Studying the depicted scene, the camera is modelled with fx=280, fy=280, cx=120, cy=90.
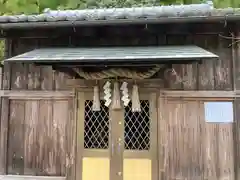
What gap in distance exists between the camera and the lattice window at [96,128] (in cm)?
580

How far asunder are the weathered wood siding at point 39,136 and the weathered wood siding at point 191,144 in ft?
6.62

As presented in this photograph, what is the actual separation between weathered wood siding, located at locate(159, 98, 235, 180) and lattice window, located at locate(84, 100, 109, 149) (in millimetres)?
1129

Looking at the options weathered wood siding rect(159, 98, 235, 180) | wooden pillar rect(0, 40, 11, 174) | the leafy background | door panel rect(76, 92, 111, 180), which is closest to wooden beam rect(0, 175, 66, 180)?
wooden pillar rect(0, 40, 11, 174)

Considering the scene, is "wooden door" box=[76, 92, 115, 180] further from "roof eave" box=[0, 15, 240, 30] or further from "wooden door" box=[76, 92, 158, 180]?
"roof eave" box=[0, 15, 240, 30]

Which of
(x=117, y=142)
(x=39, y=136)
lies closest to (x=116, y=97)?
(x=117, y=142)

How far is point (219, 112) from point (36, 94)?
12.7 feet

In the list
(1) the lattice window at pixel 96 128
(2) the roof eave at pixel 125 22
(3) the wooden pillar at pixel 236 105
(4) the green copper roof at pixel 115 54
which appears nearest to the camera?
(4) the green copper roof at pixel 115 54

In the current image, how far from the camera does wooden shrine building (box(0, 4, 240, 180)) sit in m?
5.55

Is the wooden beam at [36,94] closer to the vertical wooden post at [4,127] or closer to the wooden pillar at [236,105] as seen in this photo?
the vertical wooden post at [4,127]

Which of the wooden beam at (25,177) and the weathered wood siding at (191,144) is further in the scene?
the wooden beam at (25,177)

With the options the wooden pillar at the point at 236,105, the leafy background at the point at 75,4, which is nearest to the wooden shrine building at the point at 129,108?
the wooden pillar at the point at 236,105

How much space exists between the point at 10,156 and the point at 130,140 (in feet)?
8.75

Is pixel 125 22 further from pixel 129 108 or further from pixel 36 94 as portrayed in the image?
pixel 36 94

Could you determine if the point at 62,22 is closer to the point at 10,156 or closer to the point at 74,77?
the point at 74,77
